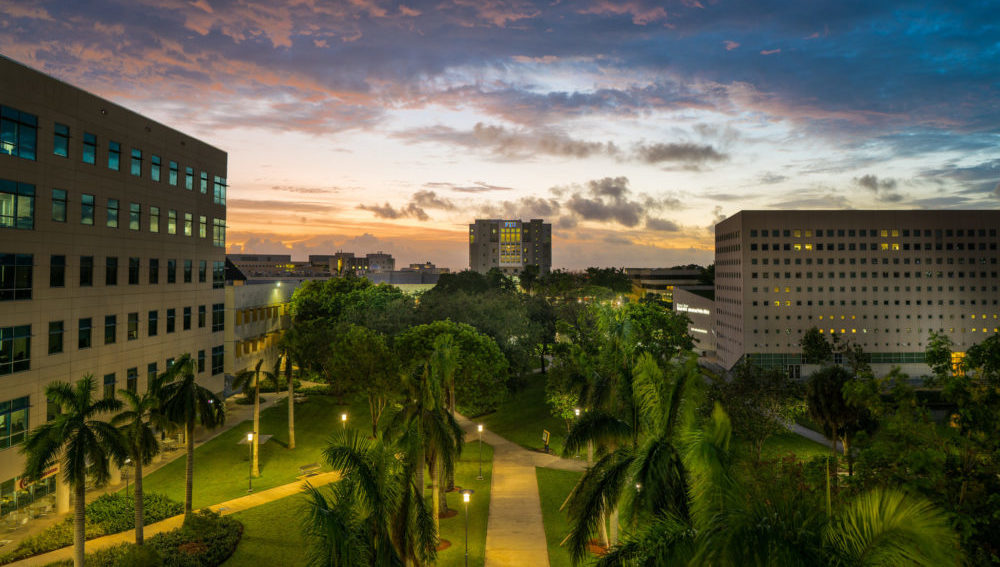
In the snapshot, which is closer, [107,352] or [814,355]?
[107,352]

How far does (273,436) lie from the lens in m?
42.8

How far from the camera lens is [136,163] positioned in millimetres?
36562

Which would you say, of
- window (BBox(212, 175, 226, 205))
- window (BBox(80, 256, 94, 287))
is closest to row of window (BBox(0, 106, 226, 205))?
window (BBox(212, 175, 226, 205))

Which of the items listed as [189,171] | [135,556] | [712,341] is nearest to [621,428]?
[135,556]

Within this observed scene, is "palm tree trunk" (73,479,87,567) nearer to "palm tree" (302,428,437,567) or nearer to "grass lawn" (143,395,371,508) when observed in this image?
"grass lawn" (143,395,371,508)

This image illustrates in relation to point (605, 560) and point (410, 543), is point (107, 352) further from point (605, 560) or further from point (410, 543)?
point (605, 560)

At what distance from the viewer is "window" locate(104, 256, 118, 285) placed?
34.0 m

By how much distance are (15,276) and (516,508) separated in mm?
27864

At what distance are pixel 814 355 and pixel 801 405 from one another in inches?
2280

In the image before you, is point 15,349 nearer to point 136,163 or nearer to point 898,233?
point 136,163

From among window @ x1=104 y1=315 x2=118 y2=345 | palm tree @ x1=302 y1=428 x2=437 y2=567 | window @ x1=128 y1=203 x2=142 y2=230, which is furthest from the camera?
window @ x1=128 y1=203 x2=142 y2=230

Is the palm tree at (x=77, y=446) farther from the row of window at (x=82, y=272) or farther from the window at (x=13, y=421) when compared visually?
the row of window at (x=82, y=272)

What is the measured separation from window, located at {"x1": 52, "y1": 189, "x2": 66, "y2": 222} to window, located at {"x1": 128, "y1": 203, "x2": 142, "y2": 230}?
5.36 metres

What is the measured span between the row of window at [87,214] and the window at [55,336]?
529cm
